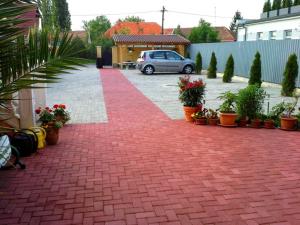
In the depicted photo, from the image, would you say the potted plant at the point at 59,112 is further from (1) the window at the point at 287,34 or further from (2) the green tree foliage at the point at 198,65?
(1) the window at the point at 287,34

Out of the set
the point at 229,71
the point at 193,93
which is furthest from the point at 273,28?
the point at 193,93

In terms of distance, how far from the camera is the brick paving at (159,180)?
3525mm

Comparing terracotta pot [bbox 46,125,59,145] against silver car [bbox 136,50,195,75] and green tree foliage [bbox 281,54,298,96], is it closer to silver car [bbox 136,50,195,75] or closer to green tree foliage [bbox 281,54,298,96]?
green tree foliage [bbox 281,54,298,96]

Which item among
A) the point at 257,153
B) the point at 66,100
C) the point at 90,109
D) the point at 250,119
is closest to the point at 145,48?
the point at 66,100

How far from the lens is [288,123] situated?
289 inches

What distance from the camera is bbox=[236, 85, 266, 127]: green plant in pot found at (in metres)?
7.61

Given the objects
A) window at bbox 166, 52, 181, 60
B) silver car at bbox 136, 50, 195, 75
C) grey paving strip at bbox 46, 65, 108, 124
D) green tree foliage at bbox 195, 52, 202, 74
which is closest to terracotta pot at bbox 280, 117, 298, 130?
grey paving strip at bbox 46, 65, 108, 124

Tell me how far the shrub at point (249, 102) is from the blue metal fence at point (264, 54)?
246 inches

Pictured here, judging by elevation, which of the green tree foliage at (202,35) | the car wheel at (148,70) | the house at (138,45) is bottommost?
the car wheel at (148,70)

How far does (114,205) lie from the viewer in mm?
3729

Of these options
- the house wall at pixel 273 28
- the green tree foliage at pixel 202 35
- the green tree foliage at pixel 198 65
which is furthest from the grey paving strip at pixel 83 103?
the green tree foliage at pixel 202 35

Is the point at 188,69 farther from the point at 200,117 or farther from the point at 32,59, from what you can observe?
the point at 32,59

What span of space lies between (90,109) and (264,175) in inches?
247

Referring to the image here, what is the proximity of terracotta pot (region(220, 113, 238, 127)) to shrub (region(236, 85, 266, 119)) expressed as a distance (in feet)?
0.79
